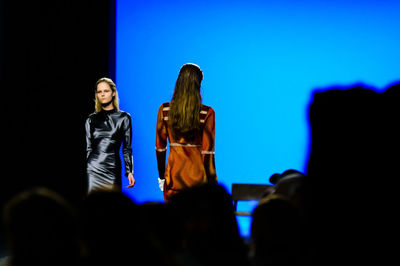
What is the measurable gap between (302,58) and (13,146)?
2928 mm

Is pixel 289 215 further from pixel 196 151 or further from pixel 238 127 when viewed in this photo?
pixel 238 127

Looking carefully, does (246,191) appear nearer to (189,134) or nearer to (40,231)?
(189,134)

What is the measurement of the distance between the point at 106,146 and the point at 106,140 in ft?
0.15

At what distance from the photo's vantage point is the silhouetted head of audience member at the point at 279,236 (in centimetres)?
126

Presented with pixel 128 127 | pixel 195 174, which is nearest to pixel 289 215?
pixel 195 174

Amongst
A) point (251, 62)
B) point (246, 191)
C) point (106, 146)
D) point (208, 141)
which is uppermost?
point (251, 62)

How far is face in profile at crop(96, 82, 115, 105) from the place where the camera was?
3.41 meters

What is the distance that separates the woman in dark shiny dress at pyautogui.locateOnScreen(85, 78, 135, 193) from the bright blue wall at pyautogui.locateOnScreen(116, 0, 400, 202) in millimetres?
1172

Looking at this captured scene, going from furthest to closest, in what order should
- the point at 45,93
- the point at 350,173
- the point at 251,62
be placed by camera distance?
the point at 251,62
the point at 45,93
the point at 350,173

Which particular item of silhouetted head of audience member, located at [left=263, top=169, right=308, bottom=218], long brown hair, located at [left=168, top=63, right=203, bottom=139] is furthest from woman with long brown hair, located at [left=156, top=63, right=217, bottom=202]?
silhouetted head of audience member, located at [left=263, top=169, right=308, bottom=218]

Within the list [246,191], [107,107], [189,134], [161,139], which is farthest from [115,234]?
[246,191]

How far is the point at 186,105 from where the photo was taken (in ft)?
9.45

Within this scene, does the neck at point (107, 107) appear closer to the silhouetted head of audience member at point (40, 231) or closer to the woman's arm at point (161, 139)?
the woman's arm at point (161, 139)

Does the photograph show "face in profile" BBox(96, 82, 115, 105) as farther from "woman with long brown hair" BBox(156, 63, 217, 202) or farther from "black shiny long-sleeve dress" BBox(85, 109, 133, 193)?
"woman with long brown hair" BBox(156, 63, 217, 202)
